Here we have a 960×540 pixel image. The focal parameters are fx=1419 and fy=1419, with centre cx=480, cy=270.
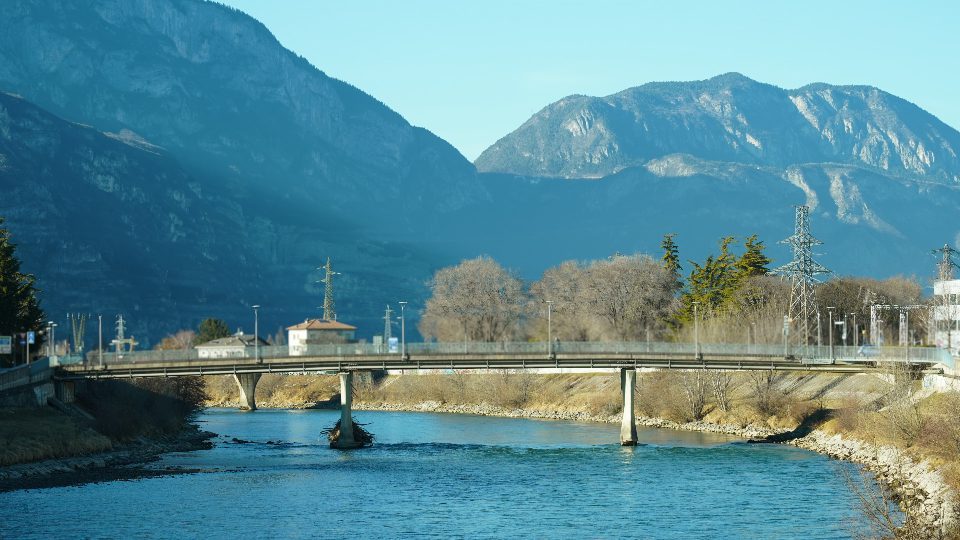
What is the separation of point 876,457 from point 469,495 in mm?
30212

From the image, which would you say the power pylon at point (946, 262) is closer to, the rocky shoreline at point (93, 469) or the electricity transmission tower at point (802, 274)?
the electricity transmission tower at point (802, 274)

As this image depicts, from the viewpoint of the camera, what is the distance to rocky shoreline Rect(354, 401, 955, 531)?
229 feet

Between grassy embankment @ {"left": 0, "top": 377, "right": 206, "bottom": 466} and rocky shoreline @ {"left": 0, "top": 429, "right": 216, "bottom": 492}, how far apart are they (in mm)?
1088

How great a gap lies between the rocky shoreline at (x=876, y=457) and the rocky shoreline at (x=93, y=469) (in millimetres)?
49223

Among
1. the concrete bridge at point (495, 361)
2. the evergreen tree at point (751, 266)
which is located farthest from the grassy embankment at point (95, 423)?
the evergreen tree at point (751, 266)

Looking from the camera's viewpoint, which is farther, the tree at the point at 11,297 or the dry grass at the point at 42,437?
the tree at the point at 11,297

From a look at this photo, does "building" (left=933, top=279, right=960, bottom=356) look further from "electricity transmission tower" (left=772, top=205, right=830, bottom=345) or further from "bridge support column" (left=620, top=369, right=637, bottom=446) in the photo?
"bridge support column" (left=620, top=369, right=637, bottom=446)

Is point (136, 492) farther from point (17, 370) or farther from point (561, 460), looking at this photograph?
point (561, 460)

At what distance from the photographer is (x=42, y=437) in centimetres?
10525

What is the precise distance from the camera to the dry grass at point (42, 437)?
99.8 meters

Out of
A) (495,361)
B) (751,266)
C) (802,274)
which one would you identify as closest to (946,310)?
(802,274)

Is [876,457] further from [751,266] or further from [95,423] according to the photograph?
[751,266]

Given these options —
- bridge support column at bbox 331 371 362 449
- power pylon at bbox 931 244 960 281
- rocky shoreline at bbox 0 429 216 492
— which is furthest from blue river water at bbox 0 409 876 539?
power pylon at bbox 931 244 960 281

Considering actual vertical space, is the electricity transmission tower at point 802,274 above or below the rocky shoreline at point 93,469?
above
